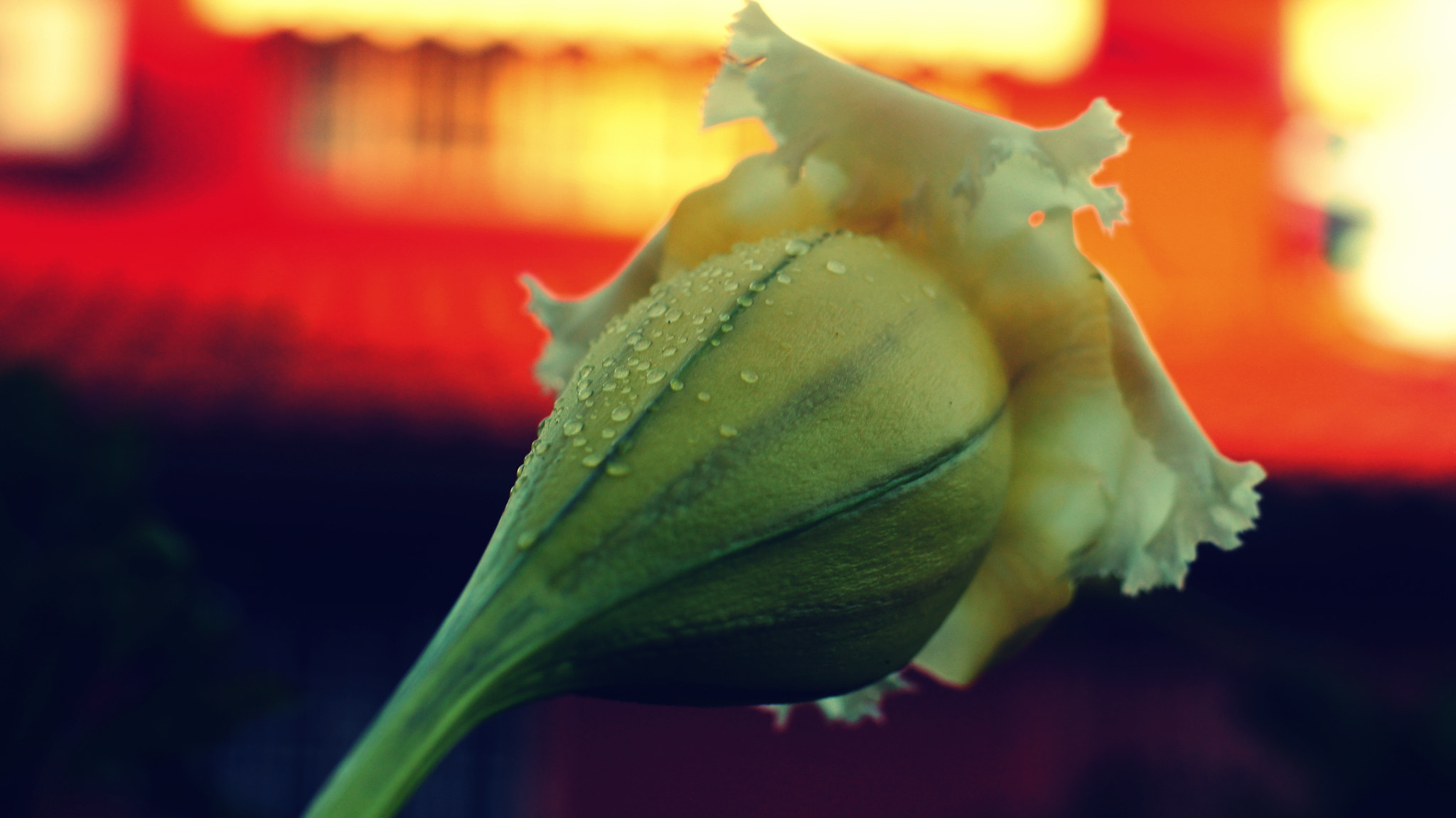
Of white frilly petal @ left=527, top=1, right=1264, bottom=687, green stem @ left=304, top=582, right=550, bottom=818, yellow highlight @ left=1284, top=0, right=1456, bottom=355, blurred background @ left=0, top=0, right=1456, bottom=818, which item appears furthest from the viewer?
yellow highlight @ left=1284, top=0, right=1456, bottom=355

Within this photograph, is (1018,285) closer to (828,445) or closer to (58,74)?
(828,445)

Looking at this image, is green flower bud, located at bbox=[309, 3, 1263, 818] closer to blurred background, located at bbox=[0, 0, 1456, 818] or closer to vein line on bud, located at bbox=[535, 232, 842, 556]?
vein line on bud, located at bbox=[535, 232, 842, 556]

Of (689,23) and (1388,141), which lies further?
(1388,141)

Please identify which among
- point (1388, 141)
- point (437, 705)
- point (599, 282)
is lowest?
point (599, 282)

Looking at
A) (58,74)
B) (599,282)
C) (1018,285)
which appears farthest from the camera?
(58,74)

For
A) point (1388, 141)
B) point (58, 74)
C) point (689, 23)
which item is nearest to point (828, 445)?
point (689, 23)

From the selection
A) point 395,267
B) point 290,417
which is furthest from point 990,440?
point 395,267

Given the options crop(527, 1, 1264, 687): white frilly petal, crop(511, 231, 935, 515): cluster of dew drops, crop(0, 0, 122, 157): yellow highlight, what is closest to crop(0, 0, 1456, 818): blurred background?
crop(0, 0, 122, 157): yellow highlight
